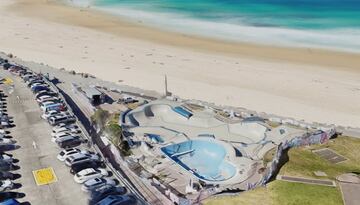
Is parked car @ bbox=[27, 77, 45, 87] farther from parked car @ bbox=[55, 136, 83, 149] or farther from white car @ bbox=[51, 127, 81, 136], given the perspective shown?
parked car @ bbox=[55, 136, 83, 149]

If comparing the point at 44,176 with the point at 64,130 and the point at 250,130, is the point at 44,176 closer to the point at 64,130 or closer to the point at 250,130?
the point at 64,130

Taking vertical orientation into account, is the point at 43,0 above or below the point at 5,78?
above

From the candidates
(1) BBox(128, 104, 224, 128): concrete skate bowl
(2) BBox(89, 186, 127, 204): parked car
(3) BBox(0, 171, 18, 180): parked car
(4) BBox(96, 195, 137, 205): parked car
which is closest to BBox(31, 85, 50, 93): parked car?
(1) BBox(128, 104, 224, 128): concrete skate bowl

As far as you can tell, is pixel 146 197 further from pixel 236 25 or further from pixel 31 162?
pixel 236 25

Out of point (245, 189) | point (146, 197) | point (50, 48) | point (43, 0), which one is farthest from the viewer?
point (43, 0)

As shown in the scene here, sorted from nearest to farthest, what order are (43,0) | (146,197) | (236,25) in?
(146,197)
(236,25)
(43,0)

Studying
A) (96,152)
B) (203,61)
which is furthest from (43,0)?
(96,152)

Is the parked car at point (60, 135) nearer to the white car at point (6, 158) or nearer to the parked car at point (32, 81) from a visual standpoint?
the white car at point (6, 158)
